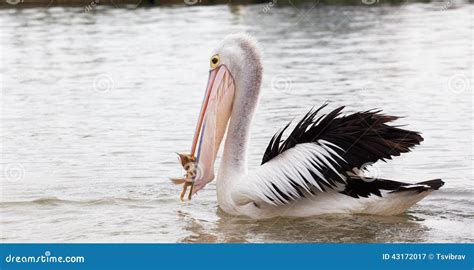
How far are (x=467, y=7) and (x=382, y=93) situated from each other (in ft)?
37.3

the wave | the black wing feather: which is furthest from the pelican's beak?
the wave

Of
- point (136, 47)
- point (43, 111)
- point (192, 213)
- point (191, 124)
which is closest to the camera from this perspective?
point (192, 213)

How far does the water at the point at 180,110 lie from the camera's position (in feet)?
20.2

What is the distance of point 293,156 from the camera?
6.01m

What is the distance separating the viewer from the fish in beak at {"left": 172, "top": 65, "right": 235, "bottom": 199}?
6.27 m

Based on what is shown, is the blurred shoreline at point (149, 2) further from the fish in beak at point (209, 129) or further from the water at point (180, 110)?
the fish in beak at point (209, 129)

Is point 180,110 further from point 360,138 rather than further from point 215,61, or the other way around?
point 360,138

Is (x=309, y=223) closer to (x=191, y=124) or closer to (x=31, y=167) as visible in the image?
(x=31, y=167)

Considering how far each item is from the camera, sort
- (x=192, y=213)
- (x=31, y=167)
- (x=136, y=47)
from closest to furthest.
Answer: (x=192, y=213)
(x=31, y=167)
(x=136, y=47)

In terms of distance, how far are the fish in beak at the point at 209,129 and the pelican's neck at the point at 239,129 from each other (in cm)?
6

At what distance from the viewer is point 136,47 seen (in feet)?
52.7

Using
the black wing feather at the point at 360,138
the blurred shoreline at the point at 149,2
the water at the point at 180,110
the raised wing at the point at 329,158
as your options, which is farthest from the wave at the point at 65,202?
the blurred shoreline at the point at 149,2

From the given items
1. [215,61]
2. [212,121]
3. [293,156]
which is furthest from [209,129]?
[293,156]

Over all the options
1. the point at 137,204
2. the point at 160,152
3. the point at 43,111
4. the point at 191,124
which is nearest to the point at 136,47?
the point at 43,111
